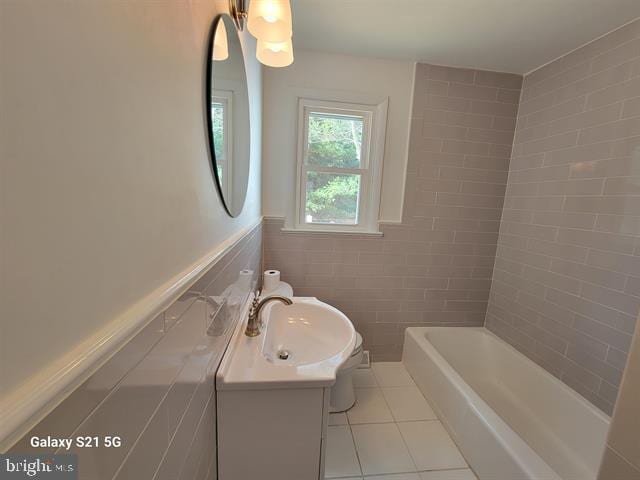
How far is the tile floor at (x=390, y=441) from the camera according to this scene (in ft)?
4.42

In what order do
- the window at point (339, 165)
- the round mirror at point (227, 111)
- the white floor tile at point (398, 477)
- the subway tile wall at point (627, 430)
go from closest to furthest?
the subway tile wall at point (627, 430) < the round mirror at point (227, 111) < the white floor tile at point (398, 477) < the window at point (339, 165)

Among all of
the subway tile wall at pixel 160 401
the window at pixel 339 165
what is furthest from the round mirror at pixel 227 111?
the window at pixel 339 165

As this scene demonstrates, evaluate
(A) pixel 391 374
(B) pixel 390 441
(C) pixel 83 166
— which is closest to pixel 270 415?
(C) pixel 83 166

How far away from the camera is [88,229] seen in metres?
0.32

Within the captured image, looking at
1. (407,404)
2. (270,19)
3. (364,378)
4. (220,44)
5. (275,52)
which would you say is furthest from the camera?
(364,378)

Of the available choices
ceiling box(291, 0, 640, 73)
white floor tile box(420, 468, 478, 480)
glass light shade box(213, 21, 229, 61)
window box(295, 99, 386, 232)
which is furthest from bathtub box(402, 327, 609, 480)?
ceiling box(291, 0, 640, 73)

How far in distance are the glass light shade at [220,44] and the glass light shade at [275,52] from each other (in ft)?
0.79

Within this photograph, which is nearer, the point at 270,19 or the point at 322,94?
the point at 270,19

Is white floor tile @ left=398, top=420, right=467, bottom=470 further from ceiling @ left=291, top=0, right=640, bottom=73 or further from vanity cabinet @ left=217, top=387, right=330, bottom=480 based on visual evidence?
ceiling @ left=291, top=0, right=640, bottom=73

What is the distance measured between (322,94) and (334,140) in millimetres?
329

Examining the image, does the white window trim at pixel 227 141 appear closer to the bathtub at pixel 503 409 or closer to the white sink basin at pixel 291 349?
the white sink basin at pixel 291 349

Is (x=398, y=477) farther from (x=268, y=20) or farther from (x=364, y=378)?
(x=268, y=20)

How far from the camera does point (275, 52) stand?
105cm

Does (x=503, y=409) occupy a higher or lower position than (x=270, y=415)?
lower
